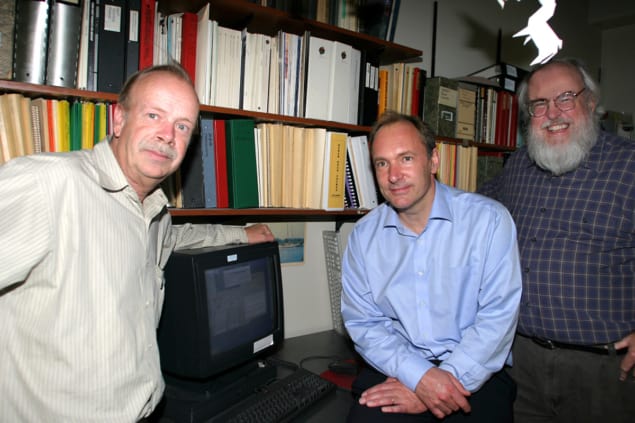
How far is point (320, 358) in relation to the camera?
1843 millimetres

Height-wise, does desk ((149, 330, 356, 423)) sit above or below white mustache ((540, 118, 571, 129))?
below

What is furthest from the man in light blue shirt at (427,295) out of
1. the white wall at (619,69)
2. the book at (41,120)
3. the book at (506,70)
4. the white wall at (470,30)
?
the white wall at (619,69)

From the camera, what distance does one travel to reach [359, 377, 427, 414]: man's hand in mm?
1314

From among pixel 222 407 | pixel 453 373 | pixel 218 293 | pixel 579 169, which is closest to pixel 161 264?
pixel 218 293

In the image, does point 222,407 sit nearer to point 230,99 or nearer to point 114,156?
point 114,156

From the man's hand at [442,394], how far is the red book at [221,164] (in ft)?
3.13

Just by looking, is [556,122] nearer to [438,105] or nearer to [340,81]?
[438,105]

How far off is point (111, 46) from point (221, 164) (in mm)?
526

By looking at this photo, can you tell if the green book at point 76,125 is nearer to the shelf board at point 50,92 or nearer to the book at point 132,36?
the shelf board at point 50,92

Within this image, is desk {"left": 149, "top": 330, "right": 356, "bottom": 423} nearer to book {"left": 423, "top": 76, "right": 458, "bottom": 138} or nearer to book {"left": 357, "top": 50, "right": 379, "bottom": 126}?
book {"left": 357, "top": 50, "right": 379, "bottom": 126}

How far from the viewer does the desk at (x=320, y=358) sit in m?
1.35

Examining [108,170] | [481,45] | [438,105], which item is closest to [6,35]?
[108,170]

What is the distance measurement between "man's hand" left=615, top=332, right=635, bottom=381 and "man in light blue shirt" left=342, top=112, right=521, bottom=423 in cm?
39

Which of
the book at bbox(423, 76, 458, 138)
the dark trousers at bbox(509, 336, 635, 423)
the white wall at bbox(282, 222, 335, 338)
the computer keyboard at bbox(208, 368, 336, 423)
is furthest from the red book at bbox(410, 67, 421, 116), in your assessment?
the computer keyboard at bbox(208, 368, 336, 423)
